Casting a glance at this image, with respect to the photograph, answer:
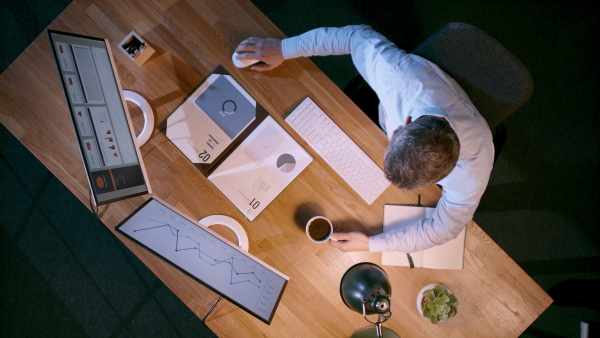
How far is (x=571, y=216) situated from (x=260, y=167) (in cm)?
193

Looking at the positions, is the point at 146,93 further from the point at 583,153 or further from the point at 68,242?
the point at 583,153

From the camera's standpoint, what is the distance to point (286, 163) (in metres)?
1.31

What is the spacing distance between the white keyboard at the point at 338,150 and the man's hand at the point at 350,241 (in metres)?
0.14

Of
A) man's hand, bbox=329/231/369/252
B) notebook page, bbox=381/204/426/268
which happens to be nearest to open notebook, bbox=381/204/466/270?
notebook page, bbox=381/204/426/268

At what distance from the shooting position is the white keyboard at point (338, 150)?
130cm

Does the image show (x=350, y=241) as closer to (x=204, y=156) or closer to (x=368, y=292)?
(x=368, y=292)

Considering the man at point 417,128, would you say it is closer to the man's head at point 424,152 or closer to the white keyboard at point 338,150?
the man's head at point 424,152

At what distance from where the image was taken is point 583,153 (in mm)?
2014

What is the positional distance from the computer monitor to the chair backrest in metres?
1.09

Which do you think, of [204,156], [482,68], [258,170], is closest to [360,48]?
[482,68]

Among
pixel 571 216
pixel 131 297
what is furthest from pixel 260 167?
pixel 571 216

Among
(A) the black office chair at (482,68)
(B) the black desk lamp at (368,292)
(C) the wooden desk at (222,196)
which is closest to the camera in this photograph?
(B) the black desk lamp at (368,292)

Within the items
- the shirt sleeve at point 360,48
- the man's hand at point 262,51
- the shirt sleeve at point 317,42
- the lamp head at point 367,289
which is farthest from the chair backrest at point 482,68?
the lamp head at point 367,289

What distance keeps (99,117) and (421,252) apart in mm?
1212
